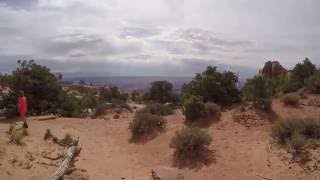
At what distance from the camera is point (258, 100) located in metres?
21.9

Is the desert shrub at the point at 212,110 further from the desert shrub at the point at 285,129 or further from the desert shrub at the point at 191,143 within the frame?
the desert shrub at the point at 285,129

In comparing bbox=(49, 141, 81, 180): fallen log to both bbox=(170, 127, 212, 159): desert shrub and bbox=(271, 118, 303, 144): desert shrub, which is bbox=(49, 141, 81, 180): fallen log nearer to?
bbox=(170, 127, 212, 159): desert shrub

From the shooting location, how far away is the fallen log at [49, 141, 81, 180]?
43.7 ft

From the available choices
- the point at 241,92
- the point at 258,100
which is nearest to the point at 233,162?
the point at 258,100

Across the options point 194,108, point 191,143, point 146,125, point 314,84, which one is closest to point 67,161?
point 191,143

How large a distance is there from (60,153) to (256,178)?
282 inches

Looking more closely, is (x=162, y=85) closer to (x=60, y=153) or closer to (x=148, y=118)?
(x=148, y=118)

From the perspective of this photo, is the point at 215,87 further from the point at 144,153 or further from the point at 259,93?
the point at 144,153

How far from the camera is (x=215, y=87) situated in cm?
2388

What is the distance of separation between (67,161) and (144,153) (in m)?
4.53

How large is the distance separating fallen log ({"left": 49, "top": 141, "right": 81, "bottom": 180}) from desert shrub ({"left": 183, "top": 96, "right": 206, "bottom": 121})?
620 cm

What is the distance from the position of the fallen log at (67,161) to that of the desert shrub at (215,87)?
8.39 meters

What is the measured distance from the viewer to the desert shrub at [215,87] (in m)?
23.7

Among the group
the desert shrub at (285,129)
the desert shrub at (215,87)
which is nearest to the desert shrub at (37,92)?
Result: the desert shrub at (215,87)
